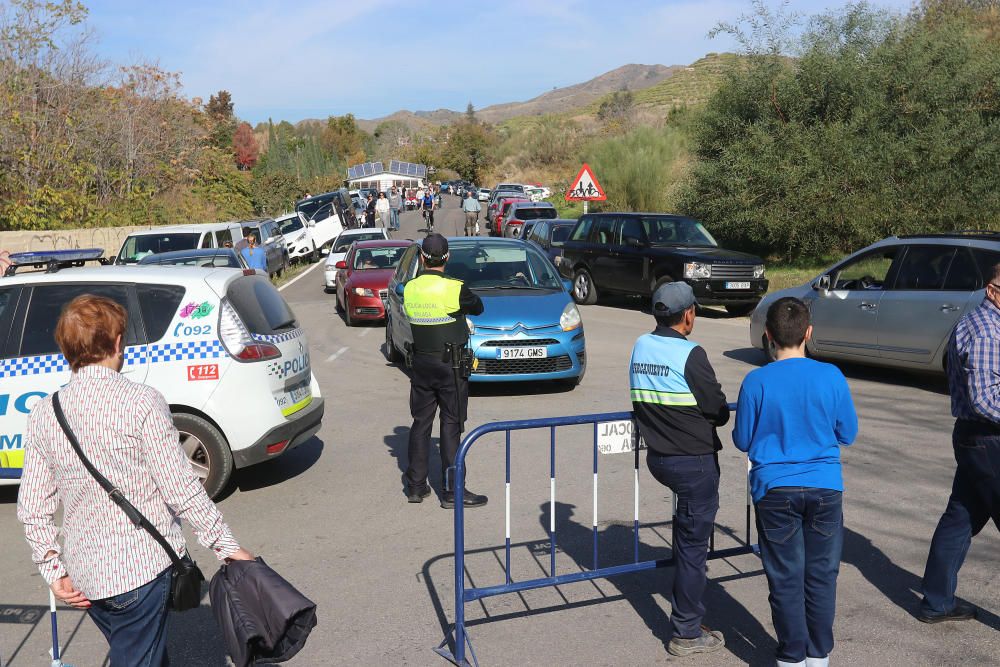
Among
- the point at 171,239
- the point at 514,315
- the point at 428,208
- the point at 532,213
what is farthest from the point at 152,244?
the point at 428,208

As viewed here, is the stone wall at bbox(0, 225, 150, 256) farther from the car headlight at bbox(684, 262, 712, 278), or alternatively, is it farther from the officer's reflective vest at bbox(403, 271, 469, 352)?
the officer's reflective vest at bbox(403, 271, 469, 352)

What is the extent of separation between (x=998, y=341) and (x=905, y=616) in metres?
1.51

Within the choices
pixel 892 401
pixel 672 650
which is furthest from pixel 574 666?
pixel 892 401

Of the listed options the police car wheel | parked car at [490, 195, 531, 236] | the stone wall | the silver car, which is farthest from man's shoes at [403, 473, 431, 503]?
parked car at [490, 195, 531, 236]

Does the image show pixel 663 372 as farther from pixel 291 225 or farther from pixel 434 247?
pixel 291 225

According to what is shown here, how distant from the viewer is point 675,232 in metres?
18.8

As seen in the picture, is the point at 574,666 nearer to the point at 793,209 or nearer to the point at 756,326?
the point at 756,326

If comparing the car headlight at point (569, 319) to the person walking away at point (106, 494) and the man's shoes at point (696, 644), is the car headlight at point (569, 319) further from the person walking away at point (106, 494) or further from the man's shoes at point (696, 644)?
the person walking away at point (106, 494)

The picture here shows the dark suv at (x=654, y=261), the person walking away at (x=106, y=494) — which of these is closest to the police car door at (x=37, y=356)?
the person walking away at (x=106, y=494)

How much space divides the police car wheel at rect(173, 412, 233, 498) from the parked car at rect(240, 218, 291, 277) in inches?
682

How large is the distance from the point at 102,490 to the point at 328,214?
3305 centimetres

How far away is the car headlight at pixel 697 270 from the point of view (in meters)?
17.2

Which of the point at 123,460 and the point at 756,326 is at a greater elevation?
the point at 123,460

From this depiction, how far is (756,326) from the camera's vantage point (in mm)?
12469
